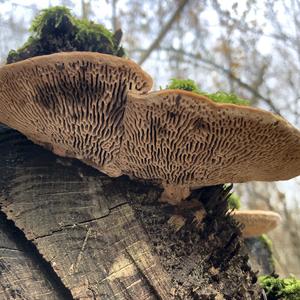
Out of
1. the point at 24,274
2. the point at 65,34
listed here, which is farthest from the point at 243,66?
the point at 24,274

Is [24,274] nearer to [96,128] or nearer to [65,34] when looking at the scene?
[96,128]

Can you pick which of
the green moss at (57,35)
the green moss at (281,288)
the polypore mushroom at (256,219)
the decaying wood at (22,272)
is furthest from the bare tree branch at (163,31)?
the decaying wood at (22,272)

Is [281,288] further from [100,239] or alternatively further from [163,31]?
A: [163,31]

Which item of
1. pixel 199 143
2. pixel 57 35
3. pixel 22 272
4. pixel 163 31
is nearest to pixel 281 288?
pixel 199 143

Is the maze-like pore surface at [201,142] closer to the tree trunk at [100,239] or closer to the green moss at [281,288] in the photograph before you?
the tree trunk at [100,239]

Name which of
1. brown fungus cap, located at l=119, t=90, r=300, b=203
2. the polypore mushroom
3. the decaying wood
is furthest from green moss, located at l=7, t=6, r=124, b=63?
the polypore mushroom

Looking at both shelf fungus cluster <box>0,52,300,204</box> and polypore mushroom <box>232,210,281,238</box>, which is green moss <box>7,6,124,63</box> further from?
polypore mushroom <box>232,210,281,238</box>
